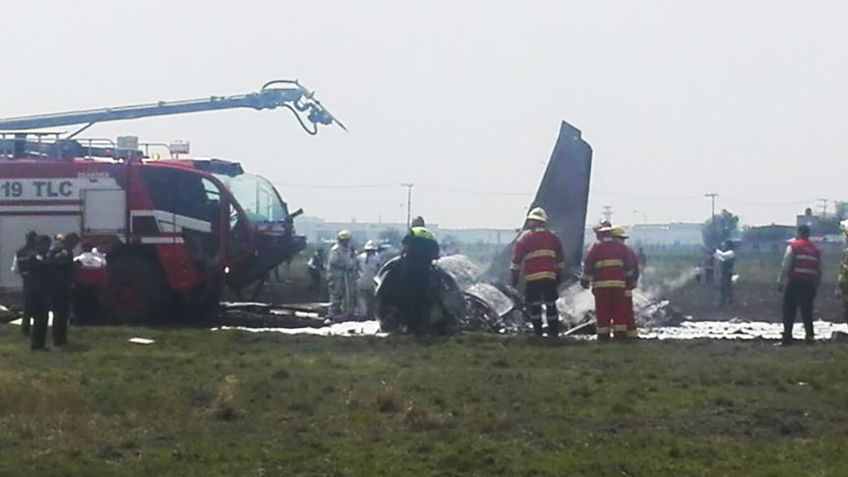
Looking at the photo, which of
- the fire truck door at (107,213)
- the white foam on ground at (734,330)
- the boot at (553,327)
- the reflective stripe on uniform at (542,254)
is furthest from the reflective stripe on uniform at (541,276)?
the fire truck door at (107,213)

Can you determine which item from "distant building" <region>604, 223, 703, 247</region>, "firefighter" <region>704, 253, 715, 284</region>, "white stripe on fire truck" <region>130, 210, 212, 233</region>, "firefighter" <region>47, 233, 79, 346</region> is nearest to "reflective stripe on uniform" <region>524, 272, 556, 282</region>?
"firefighter" <region>47, 233, 79, 346</region>

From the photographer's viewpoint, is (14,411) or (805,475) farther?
(14,411)

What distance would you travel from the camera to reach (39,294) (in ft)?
66.1

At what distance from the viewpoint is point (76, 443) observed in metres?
12.0

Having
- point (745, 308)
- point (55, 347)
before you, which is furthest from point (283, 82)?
point (55, 347)

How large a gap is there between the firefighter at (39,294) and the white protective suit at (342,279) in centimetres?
745

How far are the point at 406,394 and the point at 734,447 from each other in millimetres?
3585

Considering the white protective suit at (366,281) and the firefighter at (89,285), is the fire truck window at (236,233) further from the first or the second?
the firefighter at (89,285)

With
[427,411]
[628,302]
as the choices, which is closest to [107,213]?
[628,302]

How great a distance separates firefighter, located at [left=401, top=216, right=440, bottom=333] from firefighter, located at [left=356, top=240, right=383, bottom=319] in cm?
313

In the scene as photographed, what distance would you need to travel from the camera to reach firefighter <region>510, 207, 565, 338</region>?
2139 centimetres

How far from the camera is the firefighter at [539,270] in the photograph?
842 inches

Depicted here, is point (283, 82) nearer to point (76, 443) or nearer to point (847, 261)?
point (847, 261)

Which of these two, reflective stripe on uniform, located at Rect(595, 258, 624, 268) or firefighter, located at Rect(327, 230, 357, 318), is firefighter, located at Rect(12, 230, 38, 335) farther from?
reflective stripe on uniform, located at Rect(595, 258, 624, 268)
